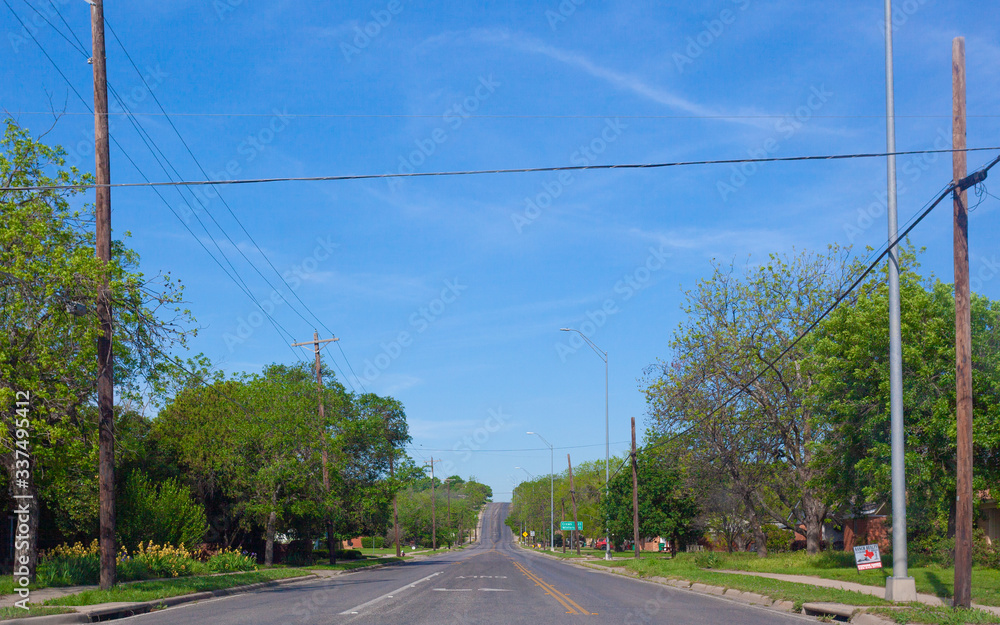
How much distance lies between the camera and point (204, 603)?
20.2 meters

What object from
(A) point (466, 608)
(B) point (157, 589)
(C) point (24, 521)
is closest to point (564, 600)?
(A) point (466, 608)

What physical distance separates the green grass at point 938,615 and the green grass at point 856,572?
319 centimetres

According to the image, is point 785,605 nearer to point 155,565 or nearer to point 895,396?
point 895,396

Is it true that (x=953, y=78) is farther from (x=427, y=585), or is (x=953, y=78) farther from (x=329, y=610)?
(x=427, y=585)

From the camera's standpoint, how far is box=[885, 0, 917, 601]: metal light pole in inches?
692

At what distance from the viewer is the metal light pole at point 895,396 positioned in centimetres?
1758

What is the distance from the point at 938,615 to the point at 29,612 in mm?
16645

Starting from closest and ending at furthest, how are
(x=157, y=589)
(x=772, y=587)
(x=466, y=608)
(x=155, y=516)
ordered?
(x=466, y=608)
(x=157, y=589)
(x=772, y=587)
(x=155, y=516)

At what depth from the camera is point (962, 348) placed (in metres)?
16.4

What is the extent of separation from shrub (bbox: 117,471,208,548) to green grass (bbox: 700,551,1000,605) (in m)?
24.0

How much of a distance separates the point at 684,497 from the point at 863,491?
98.6 ft

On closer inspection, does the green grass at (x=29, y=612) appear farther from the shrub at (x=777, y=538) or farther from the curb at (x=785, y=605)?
the shrub at (x=777, y=538)

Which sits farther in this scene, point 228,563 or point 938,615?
point 228,563

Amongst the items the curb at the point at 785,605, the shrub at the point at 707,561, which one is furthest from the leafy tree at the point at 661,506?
the curb at the point at 785,605
